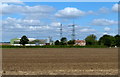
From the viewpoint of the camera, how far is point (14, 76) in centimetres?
1525

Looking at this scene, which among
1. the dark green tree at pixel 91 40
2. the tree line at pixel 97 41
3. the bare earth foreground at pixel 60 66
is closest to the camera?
the bare earth foreground at pixel 60 66

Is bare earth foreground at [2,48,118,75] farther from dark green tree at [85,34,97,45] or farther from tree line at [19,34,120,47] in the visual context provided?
dark green tree at [85,34,97,45]

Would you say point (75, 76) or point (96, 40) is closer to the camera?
point (75, 76)

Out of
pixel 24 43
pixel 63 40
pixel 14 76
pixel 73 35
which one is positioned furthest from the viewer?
pixel 63 40

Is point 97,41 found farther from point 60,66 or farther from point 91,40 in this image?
point 60,66

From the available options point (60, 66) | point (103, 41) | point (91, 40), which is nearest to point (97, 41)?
point (91, 40)

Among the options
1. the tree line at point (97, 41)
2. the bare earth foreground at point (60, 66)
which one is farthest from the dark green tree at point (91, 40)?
the bare earth foreground at point (60, 66)

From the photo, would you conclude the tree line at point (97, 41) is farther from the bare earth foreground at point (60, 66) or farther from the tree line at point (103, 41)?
the bare earth foreground at point (60, 66)

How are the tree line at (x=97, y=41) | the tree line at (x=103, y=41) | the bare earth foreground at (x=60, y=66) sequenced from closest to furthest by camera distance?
the bare earth foreground at (x=60, y=66)
the tree line at (x=97, y=41)
the tree line at (x=103, y=41)

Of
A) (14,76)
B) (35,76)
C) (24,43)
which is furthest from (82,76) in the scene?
(24,43)

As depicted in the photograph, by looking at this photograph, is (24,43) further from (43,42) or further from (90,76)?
(90,76)

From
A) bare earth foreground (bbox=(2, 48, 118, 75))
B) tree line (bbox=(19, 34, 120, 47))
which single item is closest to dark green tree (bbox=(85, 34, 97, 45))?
tree line (bbox=(19, 34, 120, 47))

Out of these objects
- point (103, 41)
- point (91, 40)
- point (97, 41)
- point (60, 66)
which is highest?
point (91, 40)

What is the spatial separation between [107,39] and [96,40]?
2077 centimetres
